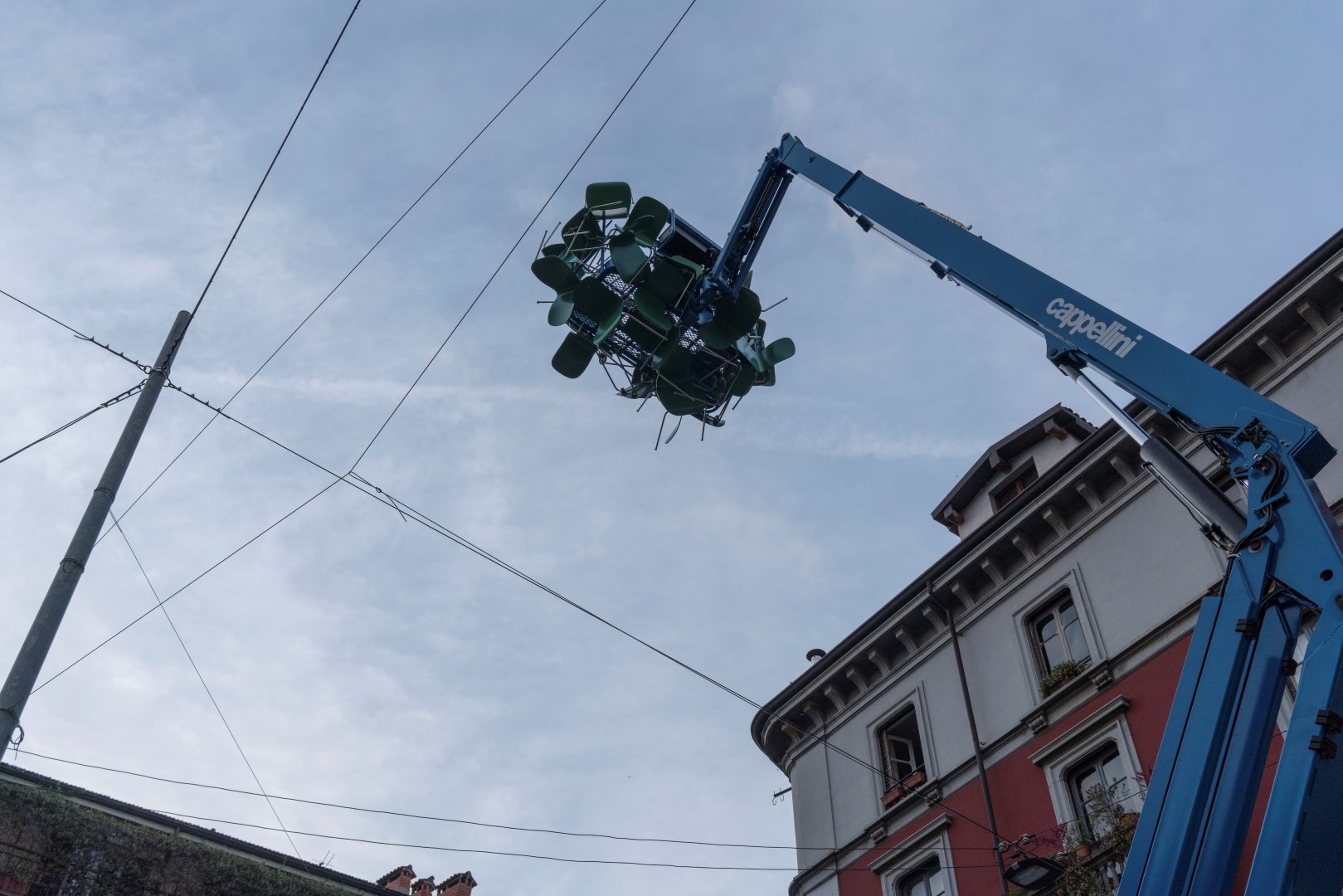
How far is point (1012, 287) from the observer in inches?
443

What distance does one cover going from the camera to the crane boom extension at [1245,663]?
644cm

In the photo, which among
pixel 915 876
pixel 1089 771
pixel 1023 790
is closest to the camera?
pixel 1089 771

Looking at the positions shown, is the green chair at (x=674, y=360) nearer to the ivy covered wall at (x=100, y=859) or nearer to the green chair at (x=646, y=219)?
the green chair at (x=646, y=219)

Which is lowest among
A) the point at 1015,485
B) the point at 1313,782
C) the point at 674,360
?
the point at 1313,782

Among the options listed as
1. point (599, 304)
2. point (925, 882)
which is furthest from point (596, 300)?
point (925, 882)

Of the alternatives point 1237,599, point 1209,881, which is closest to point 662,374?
point 1237,599

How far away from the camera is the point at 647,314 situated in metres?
14.0

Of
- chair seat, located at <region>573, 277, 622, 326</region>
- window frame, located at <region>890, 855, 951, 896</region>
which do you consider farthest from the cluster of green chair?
window frame, located at <region>890, 855, 951, 896</region>

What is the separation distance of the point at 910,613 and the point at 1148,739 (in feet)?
19.6

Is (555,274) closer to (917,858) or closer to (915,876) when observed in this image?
(917,858)

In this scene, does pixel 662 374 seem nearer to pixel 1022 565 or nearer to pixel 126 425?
pixel 126 425

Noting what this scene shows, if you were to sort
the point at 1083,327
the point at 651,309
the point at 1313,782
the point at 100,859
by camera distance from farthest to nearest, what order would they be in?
the point at 651,309, the point at 100,859, the point at 1083,327, the point at 1313,782

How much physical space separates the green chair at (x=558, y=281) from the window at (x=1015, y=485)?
38.4 ft

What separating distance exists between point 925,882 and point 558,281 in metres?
11.8
